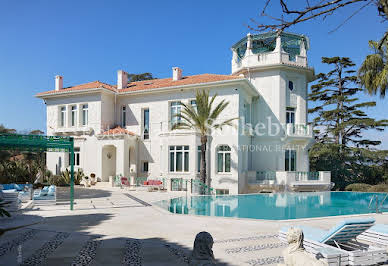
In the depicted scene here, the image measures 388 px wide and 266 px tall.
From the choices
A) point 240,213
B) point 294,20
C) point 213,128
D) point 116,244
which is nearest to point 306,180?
point 213,128

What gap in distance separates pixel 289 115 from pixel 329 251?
20.9 metres

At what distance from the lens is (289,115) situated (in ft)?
84.1

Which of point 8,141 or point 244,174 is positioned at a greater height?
point 8,141

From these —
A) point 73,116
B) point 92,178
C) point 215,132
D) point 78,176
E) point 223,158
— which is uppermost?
point 73,116

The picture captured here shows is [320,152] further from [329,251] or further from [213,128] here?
[329,251]

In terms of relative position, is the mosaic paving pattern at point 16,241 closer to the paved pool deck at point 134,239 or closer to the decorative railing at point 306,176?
the paved pool deck at point 134,239

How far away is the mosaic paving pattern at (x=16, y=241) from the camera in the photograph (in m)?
6.72

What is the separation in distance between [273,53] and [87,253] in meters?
22.1

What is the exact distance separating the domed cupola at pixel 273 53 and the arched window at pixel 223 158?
7547mm

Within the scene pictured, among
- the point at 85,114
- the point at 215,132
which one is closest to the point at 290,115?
the point at 215,132

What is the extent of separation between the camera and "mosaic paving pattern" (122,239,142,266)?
590cm

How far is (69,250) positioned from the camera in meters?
6.68

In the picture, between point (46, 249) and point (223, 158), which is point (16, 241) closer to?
point (46, 249)

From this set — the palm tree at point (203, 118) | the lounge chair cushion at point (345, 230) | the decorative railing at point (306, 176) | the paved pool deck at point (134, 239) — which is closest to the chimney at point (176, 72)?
the palm tree at point (203, 118)
